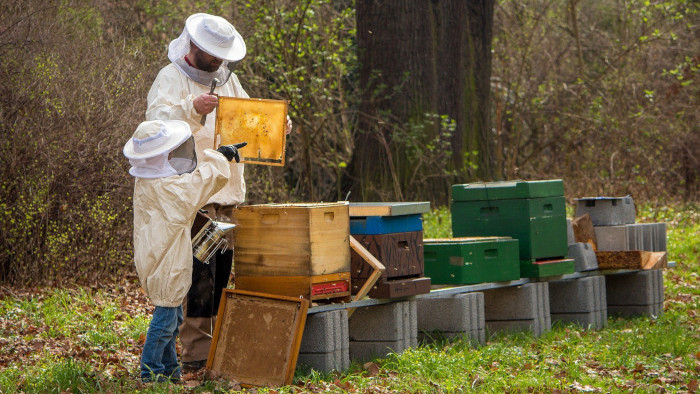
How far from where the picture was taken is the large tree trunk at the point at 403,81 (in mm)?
12398

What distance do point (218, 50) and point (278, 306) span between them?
1543 millimetres

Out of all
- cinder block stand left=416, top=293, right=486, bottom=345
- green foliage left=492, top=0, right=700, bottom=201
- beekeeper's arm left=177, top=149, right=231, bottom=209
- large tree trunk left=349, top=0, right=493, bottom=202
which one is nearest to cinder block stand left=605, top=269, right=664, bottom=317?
cinder block stand left=416, top=293, right=486, bottom=345

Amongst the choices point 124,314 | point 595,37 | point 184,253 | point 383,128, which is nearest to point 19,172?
point 124,314

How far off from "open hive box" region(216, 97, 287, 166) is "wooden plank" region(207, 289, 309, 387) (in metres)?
0.85

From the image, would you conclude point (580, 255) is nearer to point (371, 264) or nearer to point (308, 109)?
point (371, 264)

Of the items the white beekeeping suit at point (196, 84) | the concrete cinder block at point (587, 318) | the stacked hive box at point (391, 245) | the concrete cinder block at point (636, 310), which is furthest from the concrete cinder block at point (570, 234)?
the white beekeeping suit at point (196, 84)

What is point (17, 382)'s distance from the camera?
5.33m

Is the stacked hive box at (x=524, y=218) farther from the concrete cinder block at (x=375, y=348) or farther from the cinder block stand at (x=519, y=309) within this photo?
the concrete cinder block at (x=375, y=348)

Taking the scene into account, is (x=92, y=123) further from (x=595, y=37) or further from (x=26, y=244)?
(x=595, y=37)

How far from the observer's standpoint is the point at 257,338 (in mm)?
5336

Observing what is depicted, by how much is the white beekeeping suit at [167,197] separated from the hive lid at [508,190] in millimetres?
2724

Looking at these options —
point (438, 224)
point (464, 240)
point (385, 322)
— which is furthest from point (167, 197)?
point (438, 224)

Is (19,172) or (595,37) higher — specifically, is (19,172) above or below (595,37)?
below

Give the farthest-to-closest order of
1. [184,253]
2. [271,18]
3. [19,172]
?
[271,18], [19,172], [184,253]
